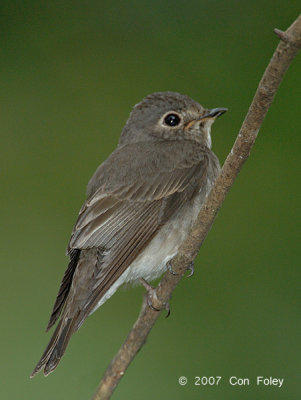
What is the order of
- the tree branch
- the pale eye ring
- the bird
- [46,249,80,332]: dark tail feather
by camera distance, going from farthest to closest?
the pale eye ring
[46,249,80,332]: dark tail feather
the bird
the tree branch

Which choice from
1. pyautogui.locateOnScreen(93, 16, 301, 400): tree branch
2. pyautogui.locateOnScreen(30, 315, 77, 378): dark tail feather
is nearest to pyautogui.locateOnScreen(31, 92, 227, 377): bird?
pyautogui.locateOnScreen(30, 315, 77, 378): dark tail feather

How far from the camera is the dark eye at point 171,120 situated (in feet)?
16.1

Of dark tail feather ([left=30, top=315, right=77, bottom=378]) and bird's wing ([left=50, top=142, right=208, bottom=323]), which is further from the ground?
bird's wing ([left=50, top=142, right=208, bottom=323])

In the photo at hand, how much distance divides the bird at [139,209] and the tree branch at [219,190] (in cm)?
44

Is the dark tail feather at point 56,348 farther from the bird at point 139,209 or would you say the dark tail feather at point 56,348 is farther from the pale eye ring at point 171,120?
the pale eye ring at point 171,120

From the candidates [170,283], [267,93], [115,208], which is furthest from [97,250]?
[267,93]

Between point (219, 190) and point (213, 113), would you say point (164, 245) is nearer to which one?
point (213, 113)

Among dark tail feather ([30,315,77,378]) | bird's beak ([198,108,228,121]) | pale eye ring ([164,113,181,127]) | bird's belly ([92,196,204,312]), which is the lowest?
dark tail feather ([30,315,77,378])

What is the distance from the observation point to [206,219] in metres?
3.27

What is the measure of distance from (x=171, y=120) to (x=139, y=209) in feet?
2.91

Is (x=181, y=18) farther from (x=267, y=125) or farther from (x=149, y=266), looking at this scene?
(x=149, y=266)

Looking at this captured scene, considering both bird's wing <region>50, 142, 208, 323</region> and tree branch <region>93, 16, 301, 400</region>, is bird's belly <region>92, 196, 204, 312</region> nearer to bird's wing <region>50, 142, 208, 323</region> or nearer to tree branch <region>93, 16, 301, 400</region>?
bird's wing <region>50, 142, 208, 323</region>

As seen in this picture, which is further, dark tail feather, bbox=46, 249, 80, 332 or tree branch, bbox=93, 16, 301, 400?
dark tail feather, bbox=46, 249, 80, 332

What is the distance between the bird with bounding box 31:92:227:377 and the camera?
4.05 m
